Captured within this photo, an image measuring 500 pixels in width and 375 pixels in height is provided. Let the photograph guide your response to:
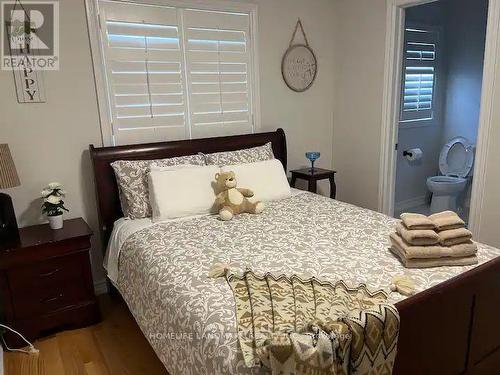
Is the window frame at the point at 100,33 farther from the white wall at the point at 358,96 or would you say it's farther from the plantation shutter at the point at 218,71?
the white wall at the point at 358,96

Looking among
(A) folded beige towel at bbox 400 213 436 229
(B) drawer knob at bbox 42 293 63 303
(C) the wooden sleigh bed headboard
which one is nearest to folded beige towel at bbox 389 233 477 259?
(A) folded beige towel at bbox 400 213 436 229

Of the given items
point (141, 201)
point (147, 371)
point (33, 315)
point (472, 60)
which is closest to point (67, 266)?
point (33, 315)

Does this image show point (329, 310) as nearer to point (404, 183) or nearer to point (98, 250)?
point (98, 250)

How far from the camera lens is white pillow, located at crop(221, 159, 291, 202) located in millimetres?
2863

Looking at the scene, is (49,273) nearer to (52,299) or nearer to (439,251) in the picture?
(52,299)

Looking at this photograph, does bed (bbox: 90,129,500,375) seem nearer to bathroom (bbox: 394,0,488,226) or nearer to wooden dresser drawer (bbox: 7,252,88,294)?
wooden dresser drawer (bbox: 7,252,88,294)

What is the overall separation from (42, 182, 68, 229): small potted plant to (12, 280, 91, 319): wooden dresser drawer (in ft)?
1.36

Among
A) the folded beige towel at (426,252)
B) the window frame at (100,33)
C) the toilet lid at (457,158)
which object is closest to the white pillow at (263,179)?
the window frame at (100,33)

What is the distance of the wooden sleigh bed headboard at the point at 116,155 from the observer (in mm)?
2752

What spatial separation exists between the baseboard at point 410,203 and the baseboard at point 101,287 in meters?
3.38

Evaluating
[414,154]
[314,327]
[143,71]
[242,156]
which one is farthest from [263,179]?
[414,154]

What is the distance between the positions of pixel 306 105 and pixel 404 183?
1.75 metres

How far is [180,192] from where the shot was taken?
2621 millimetres

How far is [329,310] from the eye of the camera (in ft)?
4.66
